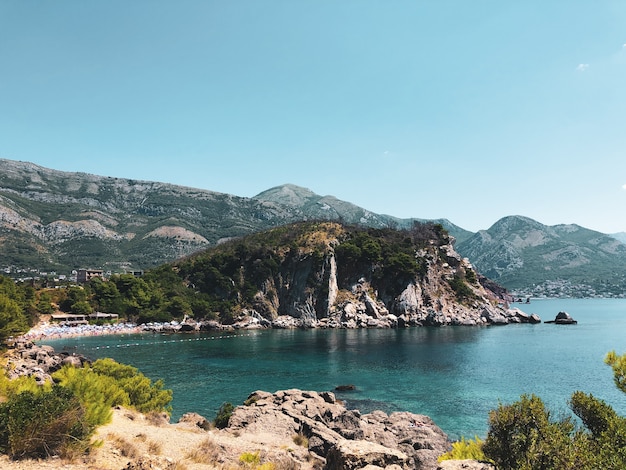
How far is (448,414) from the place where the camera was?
121ft

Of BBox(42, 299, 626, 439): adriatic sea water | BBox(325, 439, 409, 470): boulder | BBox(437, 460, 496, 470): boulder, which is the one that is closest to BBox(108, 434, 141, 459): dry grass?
BBox(325, 439, 409, 470): boulder

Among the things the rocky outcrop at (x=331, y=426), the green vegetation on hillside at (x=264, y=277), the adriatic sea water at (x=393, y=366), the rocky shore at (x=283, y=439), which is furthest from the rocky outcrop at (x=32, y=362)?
the green vegetation on hillside at (x=264, y=277)

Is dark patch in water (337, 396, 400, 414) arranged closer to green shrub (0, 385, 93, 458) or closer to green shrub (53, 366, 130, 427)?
green shrub (53, 366, 130, 427)

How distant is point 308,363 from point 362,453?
172 ft

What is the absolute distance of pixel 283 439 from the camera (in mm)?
23594

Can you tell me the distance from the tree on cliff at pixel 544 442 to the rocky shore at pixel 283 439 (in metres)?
1.05

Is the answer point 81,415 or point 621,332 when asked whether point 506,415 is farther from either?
point 621,332

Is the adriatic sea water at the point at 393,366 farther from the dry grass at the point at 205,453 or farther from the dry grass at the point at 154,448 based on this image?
the dry grass at the point at 154,448

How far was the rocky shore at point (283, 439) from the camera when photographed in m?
12.7

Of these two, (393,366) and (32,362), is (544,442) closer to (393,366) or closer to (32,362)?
(32,362)

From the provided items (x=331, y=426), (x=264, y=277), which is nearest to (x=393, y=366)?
(x=331, y=426)

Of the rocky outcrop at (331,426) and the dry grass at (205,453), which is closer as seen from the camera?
the dry grass at (205,453)

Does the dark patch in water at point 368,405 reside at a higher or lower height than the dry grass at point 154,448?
lower

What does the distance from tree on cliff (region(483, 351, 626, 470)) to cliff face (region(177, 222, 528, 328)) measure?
104023 millimetres
